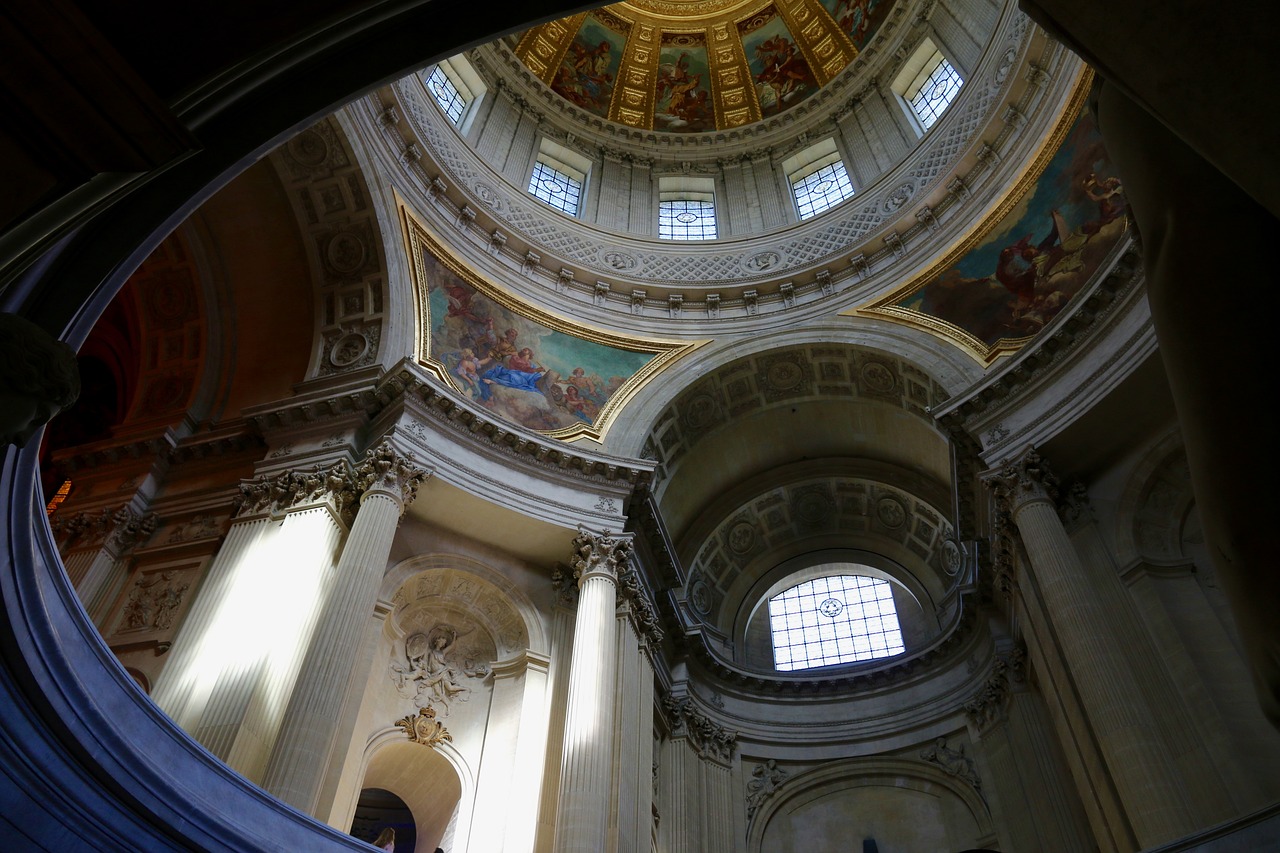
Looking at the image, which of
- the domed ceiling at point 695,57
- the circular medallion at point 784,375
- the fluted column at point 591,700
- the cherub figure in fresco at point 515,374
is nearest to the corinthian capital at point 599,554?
the fluted column at point 591,700

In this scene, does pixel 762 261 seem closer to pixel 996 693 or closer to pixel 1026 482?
pixel 1026 482

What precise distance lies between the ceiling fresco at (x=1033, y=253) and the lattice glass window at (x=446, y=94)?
10672 millimetres

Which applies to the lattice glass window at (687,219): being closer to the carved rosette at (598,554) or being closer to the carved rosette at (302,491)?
the carved rosette at (598,554)

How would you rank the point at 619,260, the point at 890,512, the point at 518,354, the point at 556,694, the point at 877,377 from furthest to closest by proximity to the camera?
the point at 890,512, the point at 619,260, the point at 877,377, the point at 518,354, the point at 556,694

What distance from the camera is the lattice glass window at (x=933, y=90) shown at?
62.7ft

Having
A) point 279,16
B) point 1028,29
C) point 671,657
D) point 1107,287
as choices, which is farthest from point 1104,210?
point 279,16

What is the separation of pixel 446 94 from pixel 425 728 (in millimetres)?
14046

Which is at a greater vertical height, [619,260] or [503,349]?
[619,260]

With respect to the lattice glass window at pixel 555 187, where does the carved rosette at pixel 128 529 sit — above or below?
below

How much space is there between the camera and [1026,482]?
40.3 feet

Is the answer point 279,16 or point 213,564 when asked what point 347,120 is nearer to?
point 213,564

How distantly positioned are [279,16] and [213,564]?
379 inches

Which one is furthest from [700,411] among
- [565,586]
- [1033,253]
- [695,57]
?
[695,57]

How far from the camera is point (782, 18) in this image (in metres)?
24.6
